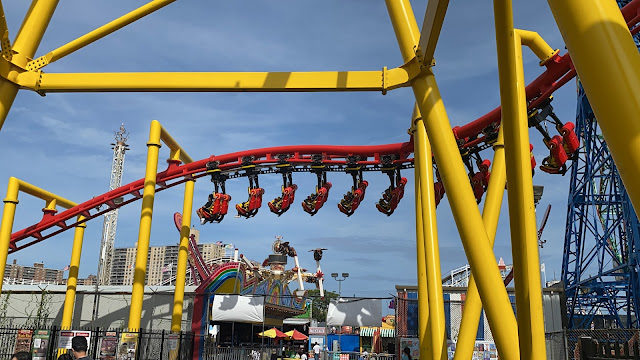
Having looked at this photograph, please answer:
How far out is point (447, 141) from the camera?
546 cm

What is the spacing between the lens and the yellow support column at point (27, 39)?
6.93m

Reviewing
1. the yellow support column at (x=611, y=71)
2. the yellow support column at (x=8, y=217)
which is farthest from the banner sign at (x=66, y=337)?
the yellow support column at (x=611, y=71)

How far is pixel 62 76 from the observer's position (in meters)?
7.86

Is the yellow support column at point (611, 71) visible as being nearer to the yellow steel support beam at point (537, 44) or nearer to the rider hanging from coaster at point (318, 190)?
the yellow steel support beam at point (537, 44)

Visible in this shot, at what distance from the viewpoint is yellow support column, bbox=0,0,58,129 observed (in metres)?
6.93

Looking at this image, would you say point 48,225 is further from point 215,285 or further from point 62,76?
point 62,76

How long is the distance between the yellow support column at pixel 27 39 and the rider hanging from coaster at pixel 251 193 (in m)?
9.89

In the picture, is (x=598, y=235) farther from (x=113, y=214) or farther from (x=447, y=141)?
(x=113, y=214)

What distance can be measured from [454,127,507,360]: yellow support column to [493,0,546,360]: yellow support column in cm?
118

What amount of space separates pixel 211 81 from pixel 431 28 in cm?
355

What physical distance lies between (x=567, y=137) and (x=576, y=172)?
75.7 feet

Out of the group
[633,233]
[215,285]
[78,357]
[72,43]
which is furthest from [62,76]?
[633,233]

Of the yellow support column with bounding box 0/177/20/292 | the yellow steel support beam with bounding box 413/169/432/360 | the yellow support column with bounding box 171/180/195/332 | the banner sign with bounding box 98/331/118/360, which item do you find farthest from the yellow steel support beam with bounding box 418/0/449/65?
the yellow support column with bounding box 0/177/20/292

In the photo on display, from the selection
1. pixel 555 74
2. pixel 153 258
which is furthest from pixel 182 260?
pixel 153 258
